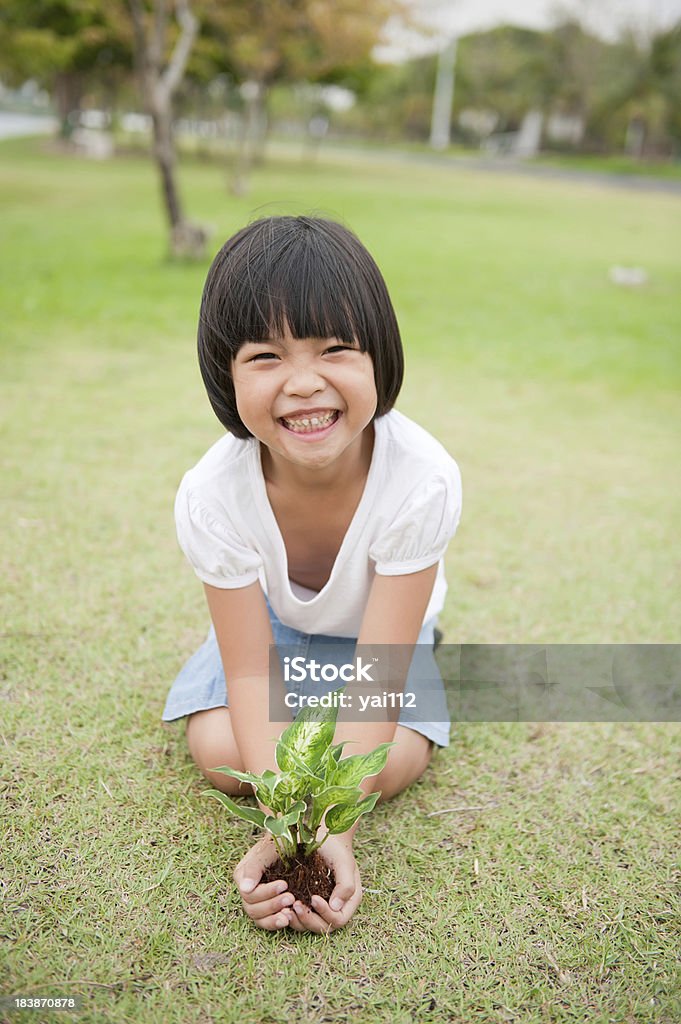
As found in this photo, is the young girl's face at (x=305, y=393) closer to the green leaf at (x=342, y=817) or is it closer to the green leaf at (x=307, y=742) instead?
the green leaf at (x=307, y=742)

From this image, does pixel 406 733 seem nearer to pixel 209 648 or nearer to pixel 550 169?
pixel 209 648

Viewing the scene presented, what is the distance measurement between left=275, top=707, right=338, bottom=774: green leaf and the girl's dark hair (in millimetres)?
624

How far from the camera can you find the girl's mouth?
1595 mm

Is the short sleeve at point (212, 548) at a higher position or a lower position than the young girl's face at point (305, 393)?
lower

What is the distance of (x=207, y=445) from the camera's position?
4.05 meters

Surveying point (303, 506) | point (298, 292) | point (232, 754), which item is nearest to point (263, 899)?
point (232, 754)

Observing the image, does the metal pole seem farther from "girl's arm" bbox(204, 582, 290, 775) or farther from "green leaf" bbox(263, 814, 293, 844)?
"green leaf" bbox(263, 814, 293, 844)

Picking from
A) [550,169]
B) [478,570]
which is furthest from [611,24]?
[478,570]

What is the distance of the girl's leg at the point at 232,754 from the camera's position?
186 centimetres

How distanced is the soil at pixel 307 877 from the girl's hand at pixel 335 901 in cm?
1

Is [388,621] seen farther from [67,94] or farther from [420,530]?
[67,94]

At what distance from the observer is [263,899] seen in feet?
5.07

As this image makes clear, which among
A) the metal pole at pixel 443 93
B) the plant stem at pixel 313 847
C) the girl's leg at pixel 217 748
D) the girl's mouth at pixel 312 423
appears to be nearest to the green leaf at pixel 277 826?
the plant stem at pixel 313 847

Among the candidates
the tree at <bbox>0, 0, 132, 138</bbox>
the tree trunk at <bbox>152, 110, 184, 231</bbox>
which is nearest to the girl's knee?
the tree trunk at <bbox>152, 110, 184, 231</bbox>
